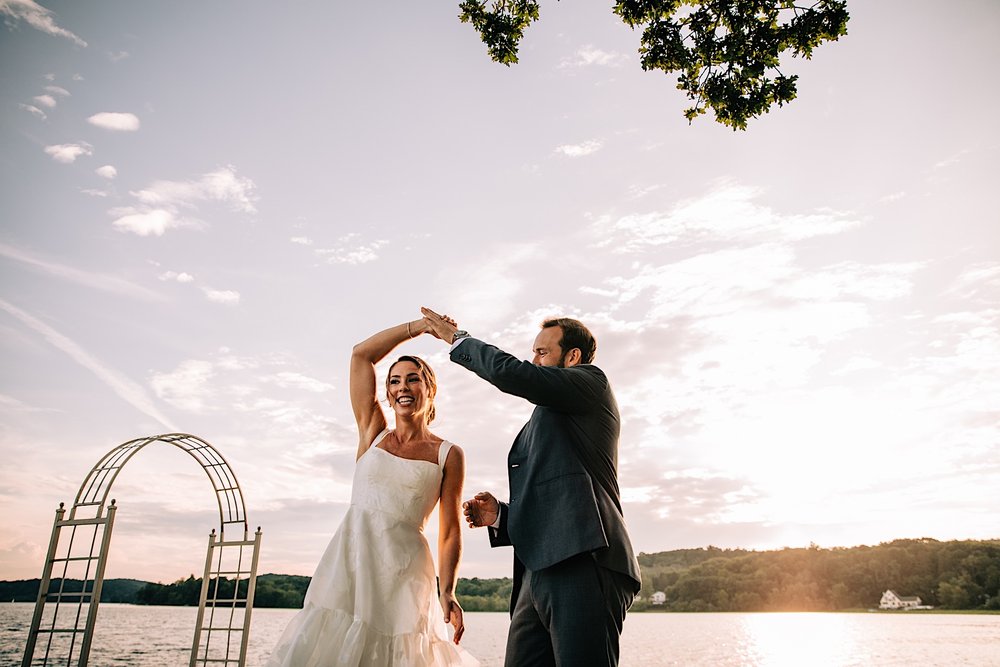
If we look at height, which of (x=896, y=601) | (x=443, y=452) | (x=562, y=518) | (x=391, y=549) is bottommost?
(x=896, y=601)

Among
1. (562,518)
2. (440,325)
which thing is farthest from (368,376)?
(562,518)

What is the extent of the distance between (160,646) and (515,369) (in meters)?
55.6

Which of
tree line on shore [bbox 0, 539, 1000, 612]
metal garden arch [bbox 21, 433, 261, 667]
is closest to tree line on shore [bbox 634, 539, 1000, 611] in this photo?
tree line on shore [bbox 0, 539, 1000, 612]

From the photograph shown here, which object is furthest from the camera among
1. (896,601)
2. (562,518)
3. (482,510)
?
(896,601)

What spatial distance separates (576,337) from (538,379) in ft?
1.91

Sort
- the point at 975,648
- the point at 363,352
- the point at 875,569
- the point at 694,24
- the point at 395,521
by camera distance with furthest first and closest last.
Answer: the point at 875,569 < the point at 975,648 < the point at 694,24 < the point at 363,352 < the point at 395,521

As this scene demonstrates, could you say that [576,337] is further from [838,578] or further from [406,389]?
[838,578]

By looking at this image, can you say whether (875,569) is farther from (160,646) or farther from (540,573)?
(540,573)

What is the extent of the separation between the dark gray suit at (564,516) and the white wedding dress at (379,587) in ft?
2.62

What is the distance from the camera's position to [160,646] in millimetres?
46531

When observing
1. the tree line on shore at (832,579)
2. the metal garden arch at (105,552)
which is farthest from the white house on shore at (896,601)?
the metal garden arch at (105,552)

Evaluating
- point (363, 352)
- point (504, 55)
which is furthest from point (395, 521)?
point (504, 55)

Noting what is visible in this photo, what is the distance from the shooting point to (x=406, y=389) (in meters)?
3.88

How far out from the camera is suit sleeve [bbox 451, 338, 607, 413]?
264 centimetres
